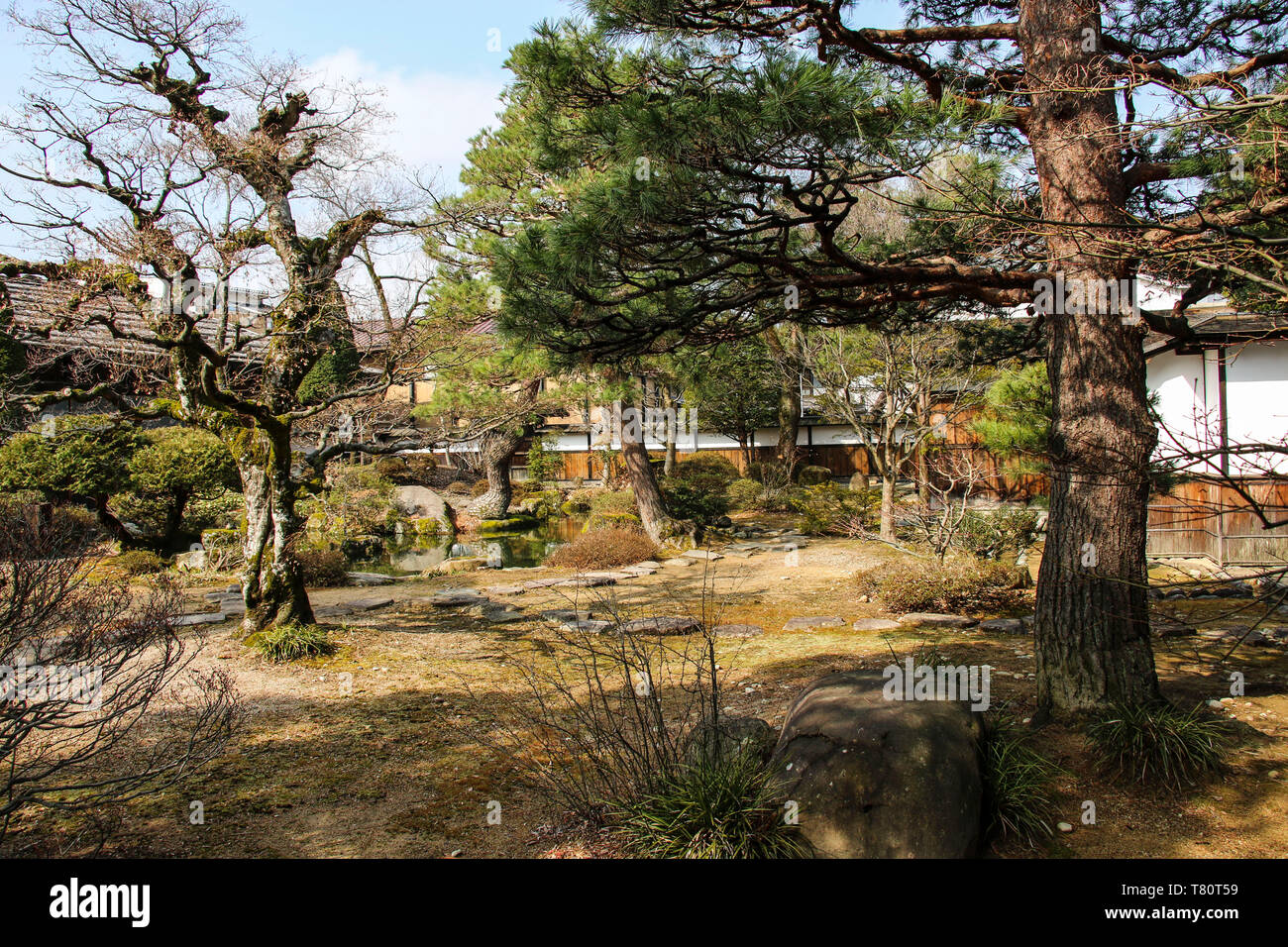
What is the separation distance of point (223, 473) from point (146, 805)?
1024 centimetres

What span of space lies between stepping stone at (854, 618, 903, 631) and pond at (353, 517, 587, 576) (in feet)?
25.1

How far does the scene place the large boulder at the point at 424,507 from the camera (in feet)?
63.0

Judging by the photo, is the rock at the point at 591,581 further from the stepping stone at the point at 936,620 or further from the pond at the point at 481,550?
the stepping stone at the point at 936,620

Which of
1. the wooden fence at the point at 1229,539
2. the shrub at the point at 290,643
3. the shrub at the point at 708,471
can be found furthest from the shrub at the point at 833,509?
the shrub at the point at 290,643

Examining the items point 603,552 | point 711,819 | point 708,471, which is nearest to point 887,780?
point 711,819

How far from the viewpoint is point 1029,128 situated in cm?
521

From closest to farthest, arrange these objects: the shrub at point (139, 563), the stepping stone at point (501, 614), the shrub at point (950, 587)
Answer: the shrub at point (950, 587) < the stepping stone at point (501, 614) < the shrub at point (139, 563)

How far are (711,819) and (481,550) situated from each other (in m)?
13.9

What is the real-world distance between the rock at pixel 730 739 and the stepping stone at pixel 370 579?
29.8ft

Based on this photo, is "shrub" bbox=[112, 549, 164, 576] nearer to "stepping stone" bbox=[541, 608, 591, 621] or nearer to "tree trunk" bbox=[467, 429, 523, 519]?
"stepping stone" bbox=[541, 608, 591, 621]

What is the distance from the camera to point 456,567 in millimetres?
14016

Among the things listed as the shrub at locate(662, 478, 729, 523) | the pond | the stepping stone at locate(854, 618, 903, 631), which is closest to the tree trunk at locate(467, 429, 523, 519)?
the pond

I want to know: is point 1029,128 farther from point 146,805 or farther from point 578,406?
point 578,406
